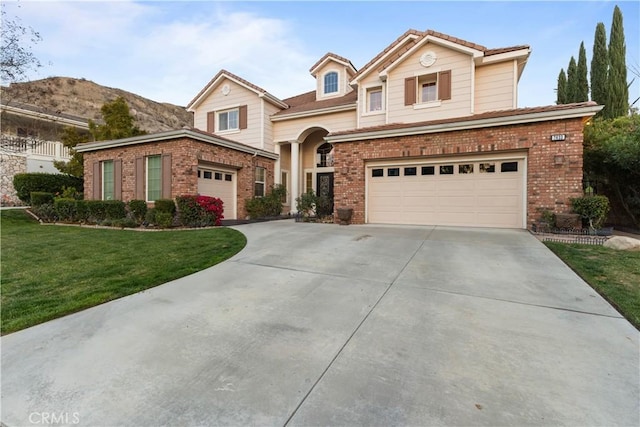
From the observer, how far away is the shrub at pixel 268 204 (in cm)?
1309

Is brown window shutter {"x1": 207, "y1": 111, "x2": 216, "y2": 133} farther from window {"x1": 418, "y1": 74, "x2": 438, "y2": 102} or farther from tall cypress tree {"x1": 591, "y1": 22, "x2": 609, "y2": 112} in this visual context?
tall cypress tree {"x1": 591, "y1": 22, "x2": 609, "y2": 112}

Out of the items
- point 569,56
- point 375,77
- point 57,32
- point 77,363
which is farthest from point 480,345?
point 569,56

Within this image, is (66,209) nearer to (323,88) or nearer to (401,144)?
(323,88)

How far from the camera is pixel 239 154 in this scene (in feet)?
41.9

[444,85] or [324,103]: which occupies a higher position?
[324,103]

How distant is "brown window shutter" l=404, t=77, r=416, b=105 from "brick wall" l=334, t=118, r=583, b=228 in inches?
123

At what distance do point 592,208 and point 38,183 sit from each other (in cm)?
2246

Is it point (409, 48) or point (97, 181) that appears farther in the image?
point (97, 181)

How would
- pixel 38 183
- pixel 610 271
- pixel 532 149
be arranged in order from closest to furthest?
pixel 610 271, pixel 532 149, pixel 38 183

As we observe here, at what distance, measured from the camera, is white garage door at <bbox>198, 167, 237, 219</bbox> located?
37.6 ft

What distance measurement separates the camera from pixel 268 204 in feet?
45.1

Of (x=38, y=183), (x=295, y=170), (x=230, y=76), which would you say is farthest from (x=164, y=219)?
(x=38, y=183)

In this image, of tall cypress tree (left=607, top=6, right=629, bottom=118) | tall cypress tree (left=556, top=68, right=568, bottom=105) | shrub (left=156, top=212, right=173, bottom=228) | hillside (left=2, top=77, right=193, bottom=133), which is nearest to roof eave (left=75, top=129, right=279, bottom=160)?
shrub (left=156, top=212, right=173, bottom=228)

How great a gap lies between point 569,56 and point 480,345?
2552 cm
